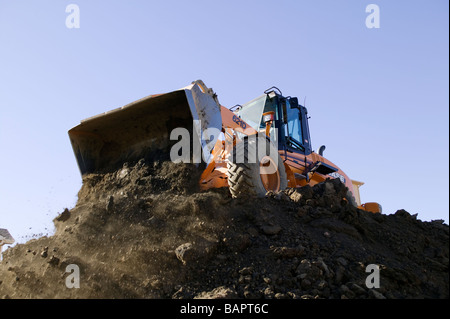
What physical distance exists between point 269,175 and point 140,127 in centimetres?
210

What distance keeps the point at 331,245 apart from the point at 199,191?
169cm

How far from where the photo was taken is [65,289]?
12.4 feet

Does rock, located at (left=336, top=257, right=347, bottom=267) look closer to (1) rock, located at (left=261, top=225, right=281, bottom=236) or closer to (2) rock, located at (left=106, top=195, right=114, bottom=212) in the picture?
(1) rock, located at (left=261, top=225, right=281, bottom=236)

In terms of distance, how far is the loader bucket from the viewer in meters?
5.12

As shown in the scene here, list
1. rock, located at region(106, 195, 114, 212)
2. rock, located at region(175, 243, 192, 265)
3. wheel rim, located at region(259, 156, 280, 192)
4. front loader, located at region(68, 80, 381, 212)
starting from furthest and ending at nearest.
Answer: wheel rim, located at region(259, 156, 280, 192) → front loader, located at region(68, 80, 381, 212) → rock, located at region(106, 195, 114, 212) → rock, located at region(175, 243, 192, 265)

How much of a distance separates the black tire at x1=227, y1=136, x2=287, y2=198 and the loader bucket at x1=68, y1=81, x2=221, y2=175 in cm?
48

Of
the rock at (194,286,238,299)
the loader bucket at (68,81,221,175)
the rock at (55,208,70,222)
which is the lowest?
the rock at (194,286,238,299)

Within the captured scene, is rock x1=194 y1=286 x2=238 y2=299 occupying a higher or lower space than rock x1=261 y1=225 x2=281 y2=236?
lower

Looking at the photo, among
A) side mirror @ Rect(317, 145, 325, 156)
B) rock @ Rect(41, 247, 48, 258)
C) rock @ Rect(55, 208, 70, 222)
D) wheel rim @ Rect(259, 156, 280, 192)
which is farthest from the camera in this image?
side mirror @ Rect(317, 145, 325, 156)

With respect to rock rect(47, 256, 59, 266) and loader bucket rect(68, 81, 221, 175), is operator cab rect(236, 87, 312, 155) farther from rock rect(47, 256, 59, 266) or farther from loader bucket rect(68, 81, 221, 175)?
rock rect(47, 256, 59, 266)

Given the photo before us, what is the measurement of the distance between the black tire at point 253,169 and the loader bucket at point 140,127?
0.48 m

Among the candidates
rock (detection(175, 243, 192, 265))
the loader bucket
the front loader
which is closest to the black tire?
→ the front loader

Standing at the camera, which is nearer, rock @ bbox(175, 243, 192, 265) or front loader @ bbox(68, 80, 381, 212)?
rock @ bbox(175, 243, 192, 265)
